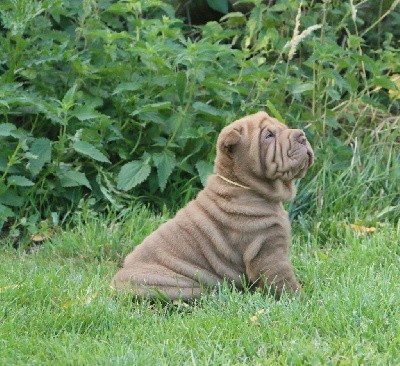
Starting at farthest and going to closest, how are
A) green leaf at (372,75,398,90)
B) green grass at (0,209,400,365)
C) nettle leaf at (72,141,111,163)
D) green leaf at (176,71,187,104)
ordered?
green leaf at (372,75,398,90) → green leaf at (176,71,187,104) → nettle leaf at (72,141,111,163) → green grass at (0,209,400,365)

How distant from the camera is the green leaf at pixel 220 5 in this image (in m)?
9.87

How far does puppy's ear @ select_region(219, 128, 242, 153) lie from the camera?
5969mm

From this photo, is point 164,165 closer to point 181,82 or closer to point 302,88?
point 181,82

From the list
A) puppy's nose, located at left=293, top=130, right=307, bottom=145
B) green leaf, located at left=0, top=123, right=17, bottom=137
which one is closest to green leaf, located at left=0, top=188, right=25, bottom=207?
green leaf, located at left=0, top=123, right=17, bottom=137

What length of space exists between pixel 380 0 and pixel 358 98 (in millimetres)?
1663

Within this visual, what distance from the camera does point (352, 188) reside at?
26.4 ft

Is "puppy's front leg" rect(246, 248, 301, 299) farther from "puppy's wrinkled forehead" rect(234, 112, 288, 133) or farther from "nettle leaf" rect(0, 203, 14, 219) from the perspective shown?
"nettle leaf" rect(0, 203, 14, 219)

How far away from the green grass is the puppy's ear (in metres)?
0.94

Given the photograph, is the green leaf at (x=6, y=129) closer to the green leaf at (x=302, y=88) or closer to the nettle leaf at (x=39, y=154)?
the nettle leaf at (x=39, y=154)

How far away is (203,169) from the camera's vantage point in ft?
26.0

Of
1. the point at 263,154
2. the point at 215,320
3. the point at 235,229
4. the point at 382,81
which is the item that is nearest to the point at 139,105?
the point at 382,81

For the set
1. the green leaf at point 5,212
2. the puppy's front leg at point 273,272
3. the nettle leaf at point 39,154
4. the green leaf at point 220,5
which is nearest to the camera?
the puppy's front leg at point 273,272

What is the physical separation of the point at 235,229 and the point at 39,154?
2.54 meters

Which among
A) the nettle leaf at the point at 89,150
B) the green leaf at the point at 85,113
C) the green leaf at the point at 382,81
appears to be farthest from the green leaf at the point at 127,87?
the green leaf at the point at 382,81
